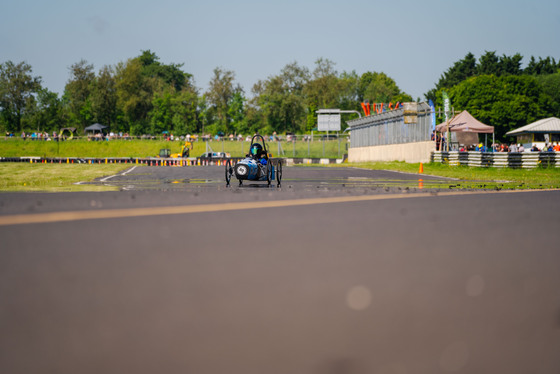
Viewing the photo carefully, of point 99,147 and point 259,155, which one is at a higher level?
point 99,147

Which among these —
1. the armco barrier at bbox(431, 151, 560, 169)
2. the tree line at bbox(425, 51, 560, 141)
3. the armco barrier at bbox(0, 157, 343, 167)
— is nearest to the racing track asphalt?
the armco barrier at bbox(431, 151, 560, 169)

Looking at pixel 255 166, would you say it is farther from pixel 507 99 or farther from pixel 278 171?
pixel 507 99

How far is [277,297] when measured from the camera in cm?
450

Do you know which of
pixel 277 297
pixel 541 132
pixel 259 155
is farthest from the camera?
pixel 541 132

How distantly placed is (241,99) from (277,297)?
350 ft

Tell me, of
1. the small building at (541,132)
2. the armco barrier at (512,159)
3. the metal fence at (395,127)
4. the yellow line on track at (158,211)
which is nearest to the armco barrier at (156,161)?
the metal fence at (395,127)

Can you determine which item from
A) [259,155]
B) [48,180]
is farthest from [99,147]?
[259,155]

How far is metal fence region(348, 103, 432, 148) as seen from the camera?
48188 mm

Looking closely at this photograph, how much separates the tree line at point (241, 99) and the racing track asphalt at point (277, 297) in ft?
305

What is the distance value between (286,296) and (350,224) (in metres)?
4.36

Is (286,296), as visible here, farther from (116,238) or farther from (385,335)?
(116,238)

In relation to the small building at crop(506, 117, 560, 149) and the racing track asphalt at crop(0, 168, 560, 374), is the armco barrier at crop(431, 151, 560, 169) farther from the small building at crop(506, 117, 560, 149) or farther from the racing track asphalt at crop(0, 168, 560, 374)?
the small building at crop(506, 117, 560, 149)

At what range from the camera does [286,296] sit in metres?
4.55

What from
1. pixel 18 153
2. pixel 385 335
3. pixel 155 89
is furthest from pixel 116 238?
pixel 155 89
